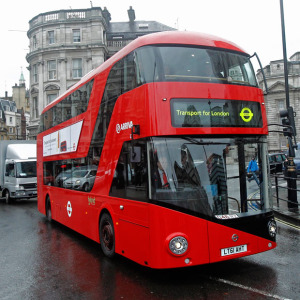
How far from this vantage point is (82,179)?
843 centimetres

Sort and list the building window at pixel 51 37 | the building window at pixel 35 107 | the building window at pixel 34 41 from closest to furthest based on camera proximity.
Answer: the building window at pixel 51 37 < the building window at pixel 34 41 < the building window at pixel 35 107

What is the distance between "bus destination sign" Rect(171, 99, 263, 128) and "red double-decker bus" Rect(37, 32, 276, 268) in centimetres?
2

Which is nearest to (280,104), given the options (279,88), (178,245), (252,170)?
(279,88)

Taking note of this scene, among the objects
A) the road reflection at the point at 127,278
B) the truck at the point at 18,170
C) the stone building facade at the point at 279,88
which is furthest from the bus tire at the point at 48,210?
the stone building facade at the point at 279,88

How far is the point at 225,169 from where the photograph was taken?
18.5ft

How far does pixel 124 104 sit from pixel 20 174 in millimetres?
13919

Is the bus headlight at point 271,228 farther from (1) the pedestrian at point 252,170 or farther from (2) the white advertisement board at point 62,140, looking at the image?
(2) the white advertisement board at point 62,140

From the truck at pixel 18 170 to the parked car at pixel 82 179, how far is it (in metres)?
9.75

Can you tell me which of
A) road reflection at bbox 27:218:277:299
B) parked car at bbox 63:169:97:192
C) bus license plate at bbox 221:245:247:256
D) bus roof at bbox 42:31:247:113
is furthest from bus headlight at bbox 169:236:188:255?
bus roof at bbox 42:31:247:113

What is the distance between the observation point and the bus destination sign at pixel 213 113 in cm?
546

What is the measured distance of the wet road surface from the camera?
5.05 metres

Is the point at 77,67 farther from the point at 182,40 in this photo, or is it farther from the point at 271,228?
the point at 271,228

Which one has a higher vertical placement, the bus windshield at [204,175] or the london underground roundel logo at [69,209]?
the bus windshield at [204,175]

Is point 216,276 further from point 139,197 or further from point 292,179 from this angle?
point 292,179
